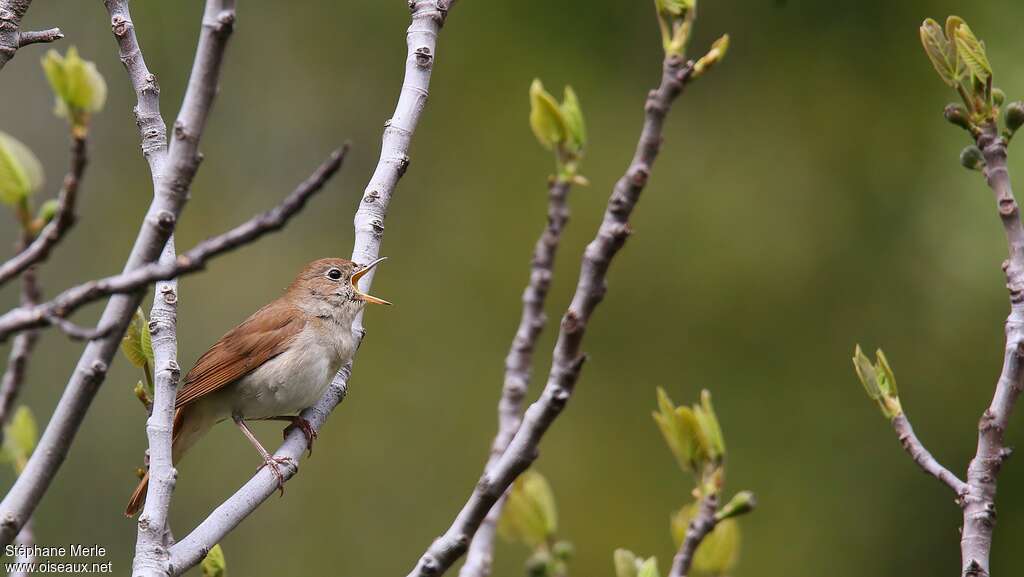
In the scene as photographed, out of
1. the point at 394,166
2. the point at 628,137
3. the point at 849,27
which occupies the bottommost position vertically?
the point at 394,166

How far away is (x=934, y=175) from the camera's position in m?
6.65

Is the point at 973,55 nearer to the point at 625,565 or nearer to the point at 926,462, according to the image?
the point at 926,462

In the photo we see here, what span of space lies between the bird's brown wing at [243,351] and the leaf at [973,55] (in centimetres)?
291

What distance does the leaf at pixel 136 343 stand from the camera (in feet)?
8.26

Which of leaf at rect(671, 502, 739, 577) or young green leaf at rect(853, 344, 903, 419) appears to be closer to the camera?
young green leaf at rect(853, 344, 903, 419)

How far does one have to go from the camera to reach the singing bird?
4273 millimetres

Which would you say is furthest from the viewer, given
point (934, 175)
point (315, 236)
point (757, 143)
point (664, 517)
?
point (315, 236)

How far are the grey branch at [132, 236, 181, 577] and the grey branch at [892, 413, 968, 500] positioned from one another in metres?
1.66

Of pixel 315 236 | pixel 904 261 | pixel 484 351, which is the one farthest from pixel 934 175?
pixel 315 236

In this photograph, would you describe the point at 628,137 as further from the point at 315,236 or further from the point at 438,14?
the point at 438,14

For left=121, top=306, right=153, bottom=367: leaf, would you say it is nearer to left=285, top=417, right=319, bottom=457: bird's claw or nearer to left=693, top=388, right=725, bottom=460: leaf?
left=285, top=417, right=319, bottom=457: bird's claw

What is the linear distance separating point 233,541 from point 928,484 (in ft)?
17.0

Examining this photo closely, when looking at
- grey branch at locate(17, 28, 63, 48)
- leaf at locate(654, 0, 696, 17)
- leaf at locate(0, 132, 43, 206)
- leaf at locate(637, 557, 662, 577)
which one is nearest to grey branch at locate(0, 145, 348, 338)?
leaf at locate(0, 132, 43, 206)

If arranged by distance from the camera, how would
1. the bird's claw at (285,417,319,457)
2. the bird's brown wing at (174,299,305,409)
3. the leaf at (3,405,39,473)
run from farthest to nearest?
the bird's brown wing at (174,299,305,409)
the bird's claw at (285,417,319,457)
the leaf at (3,405,39,473)
